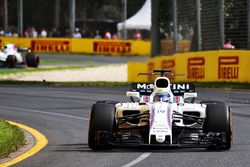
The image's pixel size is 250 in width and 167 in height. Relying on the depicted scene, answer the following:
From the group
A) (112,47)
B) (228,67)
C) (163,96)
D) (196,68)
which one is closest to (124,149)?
(163,96)

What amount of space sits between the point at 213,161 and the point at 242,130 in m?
4.22

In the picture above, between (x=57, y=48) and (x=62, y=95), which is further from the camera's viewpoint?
(x=57, y=48)

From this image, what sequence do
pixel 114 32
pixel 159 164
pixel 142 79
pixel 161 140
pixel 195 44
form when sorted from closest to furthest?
pixel 159 164, pixel 161 140, pixel 195 44, pixel 142 79, pixel 114 32

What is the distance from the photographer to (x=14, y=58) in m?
43.1

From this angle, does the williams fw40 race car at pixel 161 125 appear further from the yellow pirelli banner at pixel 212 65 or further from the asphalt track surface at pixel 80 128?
the yellow pirelli banner at pixel 212 65

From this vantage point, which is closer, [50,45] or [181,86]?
[181,86]

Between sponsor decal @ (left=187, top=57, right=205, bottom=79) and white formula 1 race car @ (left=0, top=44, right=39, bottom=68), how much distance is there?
15.6 metres

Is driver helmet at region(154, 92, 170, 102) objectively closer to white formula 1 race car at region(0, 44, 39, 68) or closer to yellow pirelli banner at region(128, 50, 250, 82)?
yellow pirelli banner at region(128, 50, 250, 82)

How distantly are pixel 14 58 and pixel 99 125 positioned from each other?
31.7 metres

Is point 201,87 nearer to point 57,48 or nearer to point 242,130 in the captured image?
point 242,130

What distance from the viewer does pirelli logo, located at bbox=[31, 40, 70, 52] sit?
57469mm

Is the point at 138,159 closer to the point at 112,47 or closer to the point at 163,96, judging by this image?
the point at 163,96

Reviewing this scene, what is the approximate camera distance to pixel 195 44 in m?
29.5

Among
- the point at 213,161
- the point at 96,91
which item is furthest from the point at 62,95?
the point at 213,161
